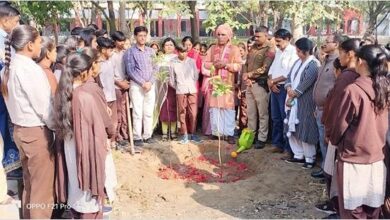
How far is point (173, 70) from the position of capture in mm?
7027

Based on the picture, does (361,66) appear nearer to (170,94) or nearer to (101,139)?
(101,139)

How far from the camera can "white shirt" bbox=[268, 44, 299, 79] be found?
606cm

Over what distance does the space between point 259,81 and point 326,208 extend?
249cm

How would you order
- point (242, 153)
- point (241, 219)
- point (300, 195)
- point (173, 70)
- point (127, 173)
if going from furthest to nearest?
point (173, 70) < point (242, 153) < point (127, 173) < point (300, 195) < point (241, 219)

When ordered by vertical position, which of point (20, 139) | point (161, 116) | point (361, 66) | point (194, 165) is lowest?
point (194, 165)

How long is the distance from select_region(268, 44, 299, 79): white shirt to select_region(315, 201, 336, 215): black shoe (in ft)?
6.62

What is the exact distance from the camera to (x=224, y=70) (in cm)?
669

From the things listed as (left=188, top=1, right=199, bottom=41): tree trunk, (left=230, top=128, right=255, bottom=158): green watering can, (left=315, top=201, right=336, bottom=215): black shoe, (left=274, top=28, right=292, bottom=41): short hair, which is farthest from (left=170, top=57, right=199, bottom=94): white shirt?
(left=188, top=1, right=199, bottom=41): tree trunk

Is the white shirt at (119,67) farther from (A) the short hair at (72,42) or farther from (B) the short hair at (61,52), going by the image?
(B) the short hair at (61,52)

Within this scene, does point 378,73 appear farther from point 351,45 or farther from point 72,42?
point 72,42

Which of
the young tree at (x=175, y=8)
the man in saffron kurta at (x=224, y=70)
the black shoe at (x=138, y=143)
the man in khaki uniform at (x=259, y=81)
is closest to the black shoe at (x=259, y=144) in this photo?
the man in khaki uniform at (x=259, y=81)

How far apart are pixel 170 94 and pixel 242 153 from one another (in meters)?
1.56

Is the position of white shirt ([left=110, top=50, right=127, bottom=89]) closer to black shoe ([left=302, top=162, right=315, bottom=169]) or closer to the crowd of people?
the crowd of people

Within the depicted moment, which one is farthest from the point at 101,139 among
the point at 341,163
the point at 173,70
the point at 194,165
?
the point at 173,70
